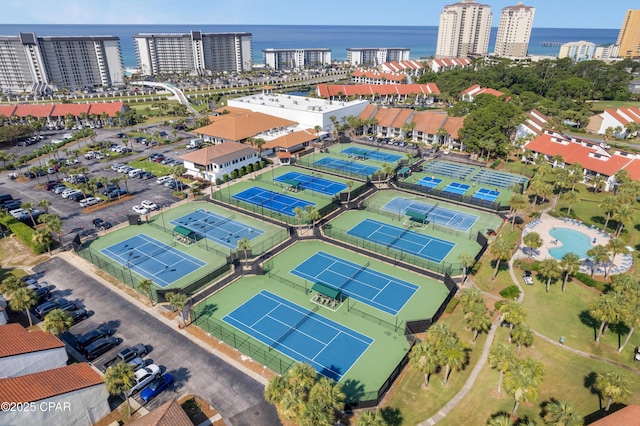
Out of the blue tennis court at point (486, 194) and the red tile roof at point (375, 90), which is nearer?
the blue tennis court at point (486, 194)

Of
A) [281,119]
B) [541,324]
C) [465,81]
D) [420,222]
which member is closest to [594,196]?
[420,222]

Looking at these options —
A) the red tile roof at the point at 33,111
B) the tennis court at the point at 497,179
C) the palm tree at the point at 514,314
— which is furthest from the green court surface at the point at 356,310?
the red tile roof at the point at 33,111

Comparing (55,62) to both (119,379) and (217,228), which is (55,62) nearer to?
(217,228)

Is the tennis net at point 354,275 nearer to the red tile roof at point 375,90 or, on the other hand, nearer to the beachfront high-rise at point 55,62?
the red tile roof at point 375,90

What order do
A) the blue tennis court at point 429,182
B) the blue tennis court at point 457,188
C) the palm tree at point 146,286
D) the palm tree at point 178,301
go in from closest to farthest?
1. the palm tree at point 178,301
2. the palm tree at point 146,286
3. the blue tennis court at point 457,188
4. the blue tennis court at point 429,182

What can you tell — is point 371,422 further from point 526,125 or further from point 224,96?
point 224,96

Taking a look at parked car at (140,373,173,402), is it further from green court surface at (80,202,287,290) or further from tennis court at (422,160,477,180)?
tennis court at (422,160,477,180)

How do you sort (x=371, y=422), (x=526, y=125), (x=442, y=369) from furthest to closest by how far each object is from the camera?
(x=526, y=125)
(x=442, y=369)
(x=371, y=422)
